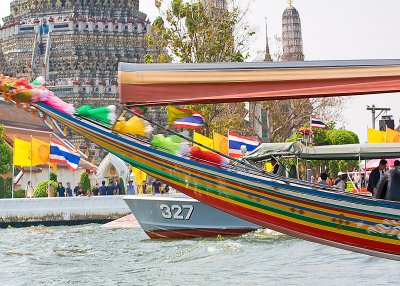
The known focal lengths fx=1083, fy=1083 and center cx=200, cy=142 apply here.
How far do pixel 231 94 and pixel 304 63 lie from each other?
803mm

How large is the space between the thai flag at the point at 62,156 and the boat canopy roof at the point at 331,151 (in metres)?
14.6

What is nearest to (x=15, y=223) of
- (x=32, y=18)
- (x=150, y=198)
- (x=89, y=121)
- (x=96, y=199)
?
(x=96, y=199)

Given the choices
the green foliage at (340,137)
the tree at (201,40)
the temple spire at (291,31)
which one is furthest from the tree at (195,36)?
the temple spire at (291,31)

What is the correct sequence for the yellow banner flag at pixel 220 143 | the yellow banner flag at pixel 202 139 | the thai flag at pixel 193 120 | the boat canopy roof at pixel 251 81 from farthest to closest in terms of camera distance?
the yellow banner flag at pixel 220 143 < the yellow banner flag at pixel 202 139 < the thai flag at pixel 193 120 < the boat canopy roof at pixel 251 81

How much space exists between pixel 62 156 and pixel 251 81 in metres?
23.5

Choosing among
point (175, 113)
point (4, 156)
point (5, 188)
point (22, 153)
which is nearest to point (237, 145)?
point (22, 153)

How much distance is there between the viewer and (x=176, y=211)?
844 inches

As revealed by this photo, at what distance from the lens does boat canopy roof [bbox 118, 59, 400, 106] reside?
1080 centimetres

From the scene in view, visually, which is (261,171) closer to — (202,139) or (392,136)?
(202,139)

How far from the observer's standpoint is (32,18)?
268ft

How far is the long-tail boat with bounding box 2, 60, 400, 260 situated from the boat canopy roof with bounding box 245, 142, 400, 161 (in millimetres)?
5092

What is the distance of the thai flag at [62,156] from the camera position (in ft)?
111

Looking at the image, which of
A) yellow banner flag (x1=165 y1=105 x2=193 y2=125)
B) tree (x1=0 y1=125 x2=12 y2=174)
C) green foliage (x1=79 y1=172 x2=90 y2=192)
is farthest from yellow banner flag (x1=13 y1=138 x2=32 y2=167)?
yellow banner flag (x1=165 y1=105 x2=193 y2=125)

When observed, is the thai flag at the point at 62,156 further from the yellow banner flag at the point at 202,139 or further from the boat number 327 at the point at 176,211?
the boat number 327 at the point at 176,211
